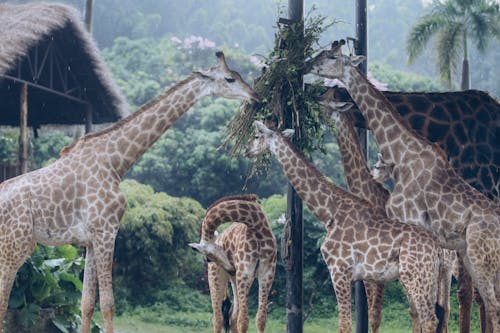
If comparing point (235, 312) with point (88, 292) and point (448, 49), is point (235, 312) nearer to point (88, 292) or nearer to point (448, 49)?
point (88, 292)

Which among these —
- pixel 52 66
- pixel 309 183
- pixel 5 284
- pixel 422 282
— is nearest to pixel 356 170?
pixel 309 183

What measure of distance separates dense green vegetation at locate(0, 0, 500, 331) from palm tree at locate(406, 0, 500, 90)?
315 cm

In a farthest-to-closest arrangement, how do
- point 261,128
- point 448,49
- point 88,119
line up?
point 448,49
point 88,119
point 261,128

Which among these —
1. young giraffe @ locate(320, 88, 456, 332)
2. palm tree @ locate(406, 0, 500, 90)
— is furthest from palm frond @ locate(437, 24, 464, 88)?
young giraffe @ locate(320, 88, 456, 332)

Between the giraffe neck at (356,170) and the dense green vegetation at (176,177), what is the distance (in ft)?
1.01

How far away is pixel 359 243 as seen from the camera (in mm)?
7613

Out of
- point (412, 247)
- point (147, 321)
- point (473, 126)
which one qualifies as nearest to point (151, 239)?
point (147, 321)

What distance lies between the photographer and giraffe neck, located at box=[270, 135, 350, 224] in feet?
26.2

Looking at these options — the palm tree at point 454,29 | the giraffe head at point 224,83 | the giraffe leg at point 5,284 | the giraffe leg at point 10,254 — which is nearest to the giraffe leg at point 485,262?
the giraffe head at point 224,83

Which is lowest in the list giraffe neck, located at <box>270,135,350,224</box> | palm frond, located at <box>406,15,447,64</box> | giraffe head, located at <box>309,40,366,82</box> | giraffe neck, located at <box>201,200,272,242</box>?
giraffe neck, located at <box>201,200,272,242</box>

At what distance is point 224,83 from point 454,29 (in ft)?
36.7

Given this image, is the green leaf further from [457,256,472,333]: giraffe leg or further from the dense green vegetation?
[457,256,472,333]: giraffe leg

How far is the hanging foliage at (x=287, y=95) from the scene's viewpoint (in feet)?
28.9

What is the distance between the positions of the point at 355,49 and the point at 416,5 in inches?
1553
